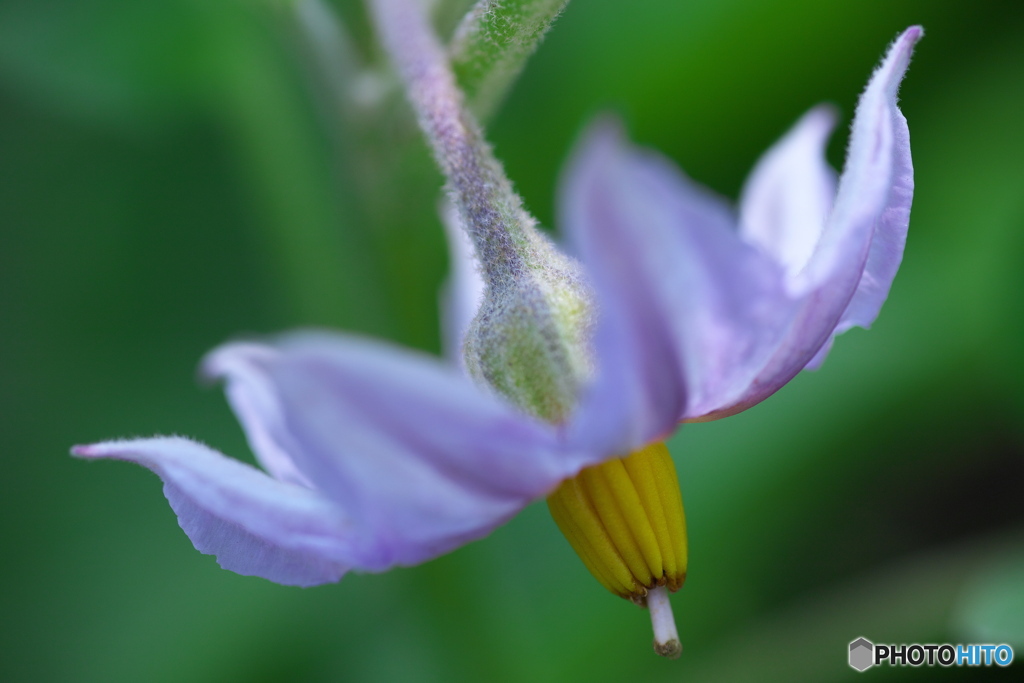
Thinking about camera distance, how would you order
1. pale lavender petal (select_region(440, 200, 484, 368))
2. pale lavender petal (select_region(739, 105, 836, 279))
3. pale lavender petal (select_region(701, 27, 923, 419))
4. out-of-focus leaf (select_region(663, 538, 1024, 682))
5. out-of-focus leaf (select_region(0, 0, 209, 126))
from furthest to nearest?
out-of-focus leaf (select_region(0, 0, 209, 126))
out-of-focus leaf (select_region(663, 538, 1024, 682))
pale lavender petal (select_region(440, 200, 484, 368))
pale lavender petal (select_region(739, 105, 836, 279))
pale lavender petal (select_region(701, 27, 923, 419))

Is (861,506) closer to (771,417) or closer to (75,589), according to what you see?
(771,417)

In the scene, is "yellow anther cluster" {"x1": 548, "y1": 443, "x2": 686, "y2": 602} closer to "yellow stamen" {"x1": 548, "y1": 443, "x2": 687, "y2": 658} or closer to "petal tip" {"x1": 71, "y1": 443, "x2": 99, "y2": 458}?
"yellow stamen" {"x1": 548, "y1": 443, "x2": 687, "y2": 658}

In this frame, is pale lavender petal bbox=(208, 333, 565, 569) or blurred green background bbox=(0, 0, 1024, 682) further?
blurred green background bbox=(0, 0, 1024, 682)

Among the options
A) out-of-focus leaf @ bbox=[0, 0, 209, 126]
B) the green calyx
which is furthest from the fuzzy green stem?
out-of-focus leaf @ bbox=[0, 0, 209, 126]

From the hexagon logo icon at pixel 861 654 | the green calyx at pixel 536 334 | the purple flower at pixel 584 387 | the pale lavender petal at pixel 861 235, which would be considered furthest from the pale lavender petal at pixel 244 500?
the hexagon logo icon at pixel 861 654

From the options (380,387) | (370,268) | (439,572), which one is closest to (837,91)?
(370,268)

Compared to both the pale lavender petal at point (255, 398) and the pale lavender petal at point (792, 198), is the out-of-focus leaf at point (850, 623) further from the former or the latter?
the pale lavender petal at point (255, 398)

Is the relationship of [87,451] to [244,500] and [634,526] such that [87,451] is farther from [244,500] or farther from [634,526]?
[634,526]
